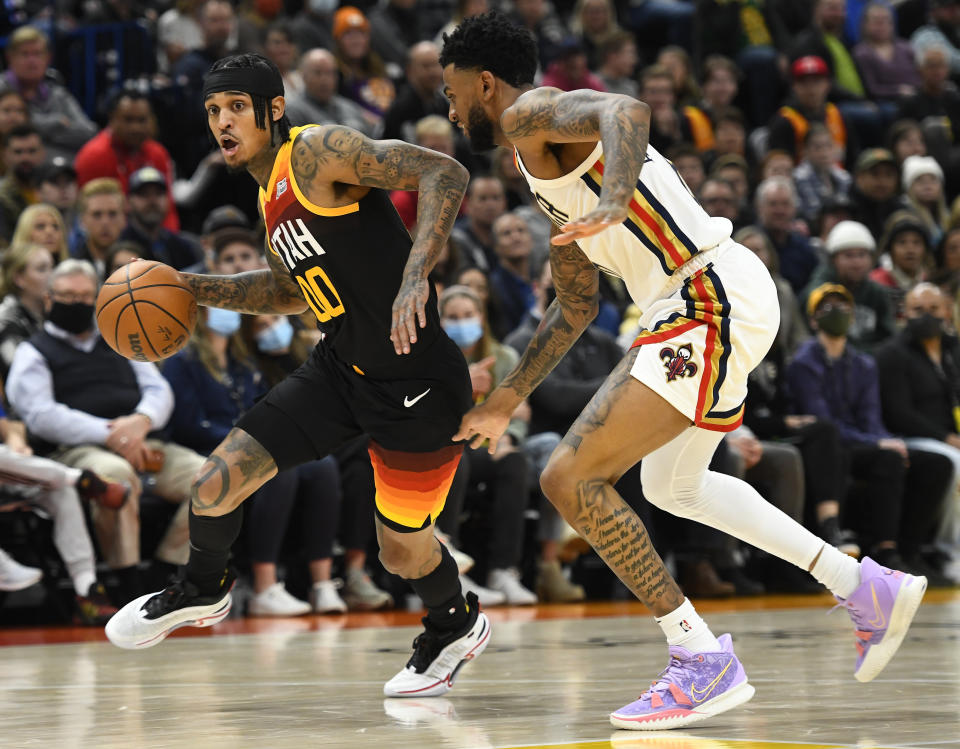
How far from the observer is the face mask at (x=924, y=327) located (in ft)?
34.1

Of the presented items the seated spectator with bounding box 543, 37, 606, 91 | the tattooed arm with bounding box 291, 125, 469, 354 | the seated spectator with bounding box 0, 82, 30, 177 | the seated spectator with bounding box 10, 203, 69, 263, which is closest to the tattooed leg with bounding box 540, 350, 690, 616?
the tattooed arm with bounding box 291, 125, 469, 354

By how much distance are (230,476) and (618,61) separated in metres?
9.84

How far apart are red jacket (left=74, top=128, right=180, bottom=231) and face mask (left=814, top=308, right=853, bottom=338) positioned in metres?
4.50

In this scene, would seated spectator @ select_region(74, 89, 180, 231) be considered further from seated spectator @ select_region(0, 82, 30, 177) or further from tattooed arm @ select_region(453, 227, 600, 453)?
tattooed arm @ select_region(453, 227, 600, 453)

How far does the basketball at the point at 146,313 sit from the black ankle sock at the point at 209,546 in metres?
0.58

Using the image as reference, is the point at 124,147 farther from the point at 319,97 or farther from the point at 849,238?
the point at 849,238

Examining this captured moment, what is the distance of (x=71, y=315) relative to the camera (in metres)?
7.84

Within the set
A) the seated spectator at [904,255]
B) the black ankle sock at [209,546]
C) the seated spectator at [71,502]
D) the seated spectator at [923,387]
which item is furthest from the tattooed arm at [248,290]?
the seated spectator at [904,255]

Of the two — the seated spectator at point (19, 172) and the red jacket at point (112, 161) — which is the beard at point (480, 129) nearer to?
the seated spectator at point (19, 172)


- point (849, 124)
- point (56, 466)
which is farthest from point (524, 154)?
point (849, 124)

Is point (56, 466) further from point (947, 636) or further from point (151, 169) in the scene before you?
point (947, 636)

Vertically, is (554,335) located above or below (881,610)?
above

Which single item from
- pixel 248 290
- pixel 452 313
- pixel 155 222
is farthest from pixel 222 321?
pixel 248 290

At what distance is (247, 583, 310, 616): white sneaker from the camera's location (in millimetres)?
8008
